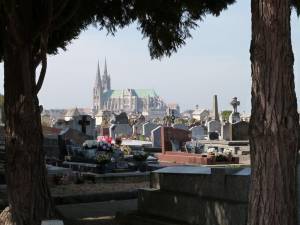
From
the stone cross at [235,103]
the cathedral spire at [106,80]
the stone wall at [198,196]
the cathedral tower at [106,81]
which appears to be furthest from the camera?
the cathedral spire at [106,80]

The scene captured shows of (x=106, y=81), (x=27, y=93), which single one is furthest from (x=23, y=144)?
(x=106, y=81)

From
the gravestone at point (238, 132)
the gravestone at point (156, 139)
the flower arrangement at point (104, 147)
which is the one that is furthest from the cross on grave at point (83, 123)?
the flower arrangement at point (104, 147)

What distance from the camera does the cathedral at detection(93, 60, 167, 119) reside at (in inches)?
6427

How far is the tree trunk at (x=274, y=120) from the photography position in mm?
3498

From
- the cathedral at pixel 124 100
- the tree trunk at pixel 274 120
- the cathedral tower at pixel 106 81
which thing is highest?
the cathedral tower at pixel 106 81

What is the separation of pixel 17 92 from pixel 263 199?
3751 mm

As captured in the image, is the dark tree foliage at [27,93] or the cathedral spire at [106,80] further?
the cathedral spire at [106,80]

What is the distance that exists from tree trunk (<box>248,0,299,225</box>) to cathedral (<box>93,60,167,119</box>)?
15083cm

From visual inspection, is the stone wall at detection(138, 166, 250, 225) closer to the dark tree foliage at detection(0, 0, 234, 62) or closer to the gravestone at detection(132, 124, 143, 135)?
the dark tree foliage at detection(0, 0, 234, 62)

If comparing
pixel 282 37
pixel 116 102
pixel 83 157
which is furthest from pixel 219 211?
pixel 116 102

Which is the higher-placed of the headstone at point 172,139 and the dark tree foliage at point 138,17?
the dark tree foliage at point 138,17

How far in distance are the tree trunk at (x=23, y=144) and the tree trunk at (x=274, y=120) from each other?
11.1 feet

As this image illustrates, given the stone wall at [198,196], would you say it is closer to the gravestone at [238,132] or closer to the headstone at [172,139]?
the headstone at [172,139]

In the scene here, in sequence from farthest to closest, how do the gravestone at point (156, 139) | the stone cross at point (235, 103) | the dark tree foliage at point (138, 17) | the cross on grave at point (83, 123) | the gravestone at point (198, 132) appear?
the stone cross at point (235, 103) < the gravestone at point (198, 132) < the gravestone at point (156, 139) < the cross on grave at point (83, 123) < the dark tree foliage at point (138, 17)
